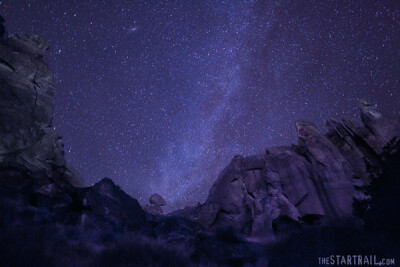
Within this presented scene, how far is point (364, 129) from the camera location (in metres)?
25.7

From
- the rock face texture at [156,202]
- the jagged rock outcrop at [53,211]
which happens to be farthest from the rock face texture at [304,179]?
the rock face texture at [156,202]

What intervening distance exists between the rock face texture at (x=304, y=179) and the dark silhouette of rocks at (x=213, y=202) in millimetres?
114

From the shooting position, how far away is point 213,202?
28984mm

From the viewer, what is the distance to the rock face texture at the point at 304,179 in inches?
880

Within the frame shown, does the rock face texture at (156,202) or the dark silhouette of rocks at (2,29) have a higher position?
the dark silhouette of rocks at (2,29)

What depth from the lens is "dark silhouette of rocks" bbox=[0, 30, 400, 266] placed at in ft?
28.0

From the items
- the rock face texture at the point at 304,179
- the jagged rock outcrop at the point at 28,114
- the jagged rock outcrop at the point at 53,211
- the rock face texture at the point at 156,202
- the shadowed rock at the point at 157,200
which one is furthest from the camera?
the shadowed rock at the point at 157,200

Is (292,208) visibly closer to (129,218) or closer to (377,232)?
(377,232)

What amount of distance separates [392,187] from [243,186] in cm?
1857

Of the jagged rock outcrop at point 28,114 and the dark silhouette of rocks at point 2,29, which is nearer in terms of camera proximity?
the jagged rock outcrop at point 28,114

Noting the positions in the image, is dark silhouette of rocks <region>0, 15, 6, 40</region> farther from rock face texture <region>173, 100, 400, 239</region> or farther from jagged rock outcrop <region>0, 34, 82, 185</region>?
rock face texture <region>173, 100, 400, 239</region>

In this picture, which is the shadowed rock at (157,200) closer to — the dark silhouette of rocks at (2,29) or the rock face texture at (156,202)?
the rock face texture at (156,202)

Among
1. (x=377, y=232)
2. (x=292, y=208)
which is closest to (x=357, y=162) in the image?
(x=292, y=208)

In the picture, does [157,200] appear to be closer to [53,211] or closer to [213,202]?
[213,202]
